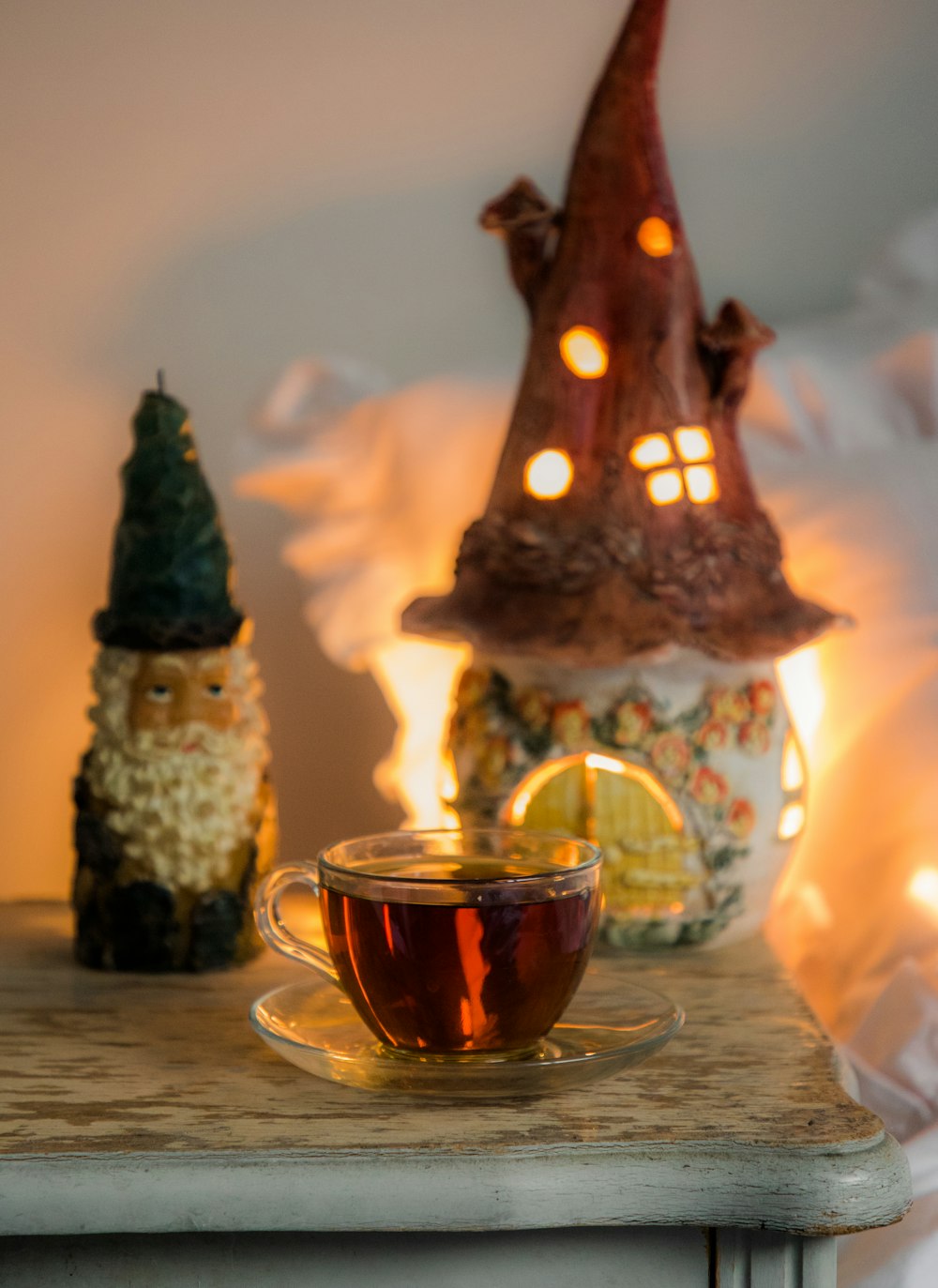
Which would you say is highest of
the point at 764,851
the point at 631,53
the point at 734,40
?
the point at 734,40

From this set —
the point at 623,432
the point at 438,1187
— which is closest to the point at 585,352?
the point at 623,432

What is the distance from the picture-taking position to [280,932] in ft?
1.79

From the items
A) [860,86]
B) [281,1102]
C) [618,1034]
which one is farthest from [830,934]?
[860,86]

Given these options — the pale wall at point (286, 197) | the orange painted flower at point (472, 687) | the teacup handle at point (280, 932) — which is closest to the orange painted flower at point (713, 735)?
the orange painted flower at point (472, 687)

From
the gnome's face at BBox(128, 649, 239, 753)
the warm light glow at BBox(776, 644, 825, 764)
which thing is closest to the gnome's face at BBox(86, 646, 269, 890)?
the gnome's face at BBox(128, 649, 239, 753)

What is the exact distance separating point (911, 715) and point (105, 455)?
0.58 m

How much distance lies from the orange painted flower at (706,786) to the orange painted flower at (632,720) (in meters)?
0.04

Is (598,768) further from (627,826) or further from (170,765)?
(170,765)

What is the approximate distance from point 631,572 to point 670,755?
9 cm

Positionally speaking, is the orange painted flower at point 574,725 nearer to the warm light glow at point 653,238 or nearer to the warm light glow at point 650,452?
the warm light glow at point 650,452

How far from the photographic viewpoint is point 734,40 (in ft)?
3.08

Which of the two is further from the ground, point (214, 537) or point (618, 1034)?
Answer: point (214, 537)

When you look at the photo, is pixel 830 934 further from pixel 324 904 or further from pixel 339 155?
pixel 339 155

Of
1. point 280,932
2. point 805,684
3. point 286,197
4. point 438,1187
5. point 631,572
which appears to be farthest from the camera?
point 286,197
